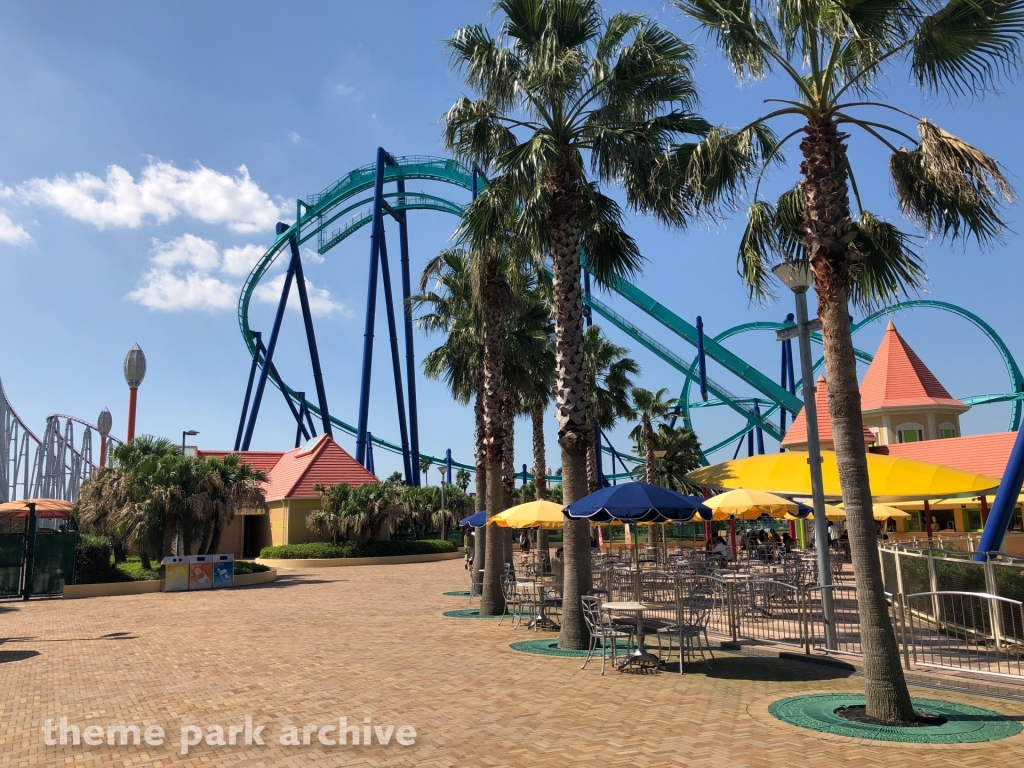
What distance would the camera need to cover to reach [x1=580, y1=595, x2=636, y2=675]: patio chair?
915cm

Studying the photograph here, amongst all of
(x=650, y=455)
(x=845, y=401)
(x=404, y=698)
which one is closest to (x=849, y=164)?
(x=845, y=401)

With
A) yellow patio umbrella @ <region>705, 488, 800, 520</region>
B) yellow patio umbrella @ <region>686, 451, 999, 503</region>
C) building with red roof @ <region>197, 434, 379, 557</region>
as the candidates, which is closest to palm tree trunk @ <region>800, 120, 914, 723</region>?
yellow patio umbrella @ <region>686, 451, 999, 503</region>

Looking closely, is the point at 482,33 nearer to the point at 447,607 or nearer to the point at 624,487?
the point at 624,487

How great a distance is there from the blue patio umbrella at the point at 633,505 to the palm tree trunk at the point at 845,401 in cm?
372

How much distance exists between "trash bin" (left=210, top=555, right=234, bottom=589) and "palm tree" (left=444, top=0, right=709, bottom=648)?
1463 cm

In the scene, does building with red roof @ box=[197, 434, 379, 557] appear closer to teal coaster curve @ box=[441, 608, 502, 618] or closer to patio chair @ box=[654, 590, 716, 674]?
teal coaster curve @ box=[441, 608, 502, 618]

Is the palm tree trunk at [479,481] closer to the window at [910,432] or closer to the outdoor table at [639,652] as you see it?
the outdoor table at [639,652]

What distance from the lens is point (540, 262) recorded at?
39.5 ft

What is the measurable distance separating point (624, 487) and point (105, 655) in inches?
298

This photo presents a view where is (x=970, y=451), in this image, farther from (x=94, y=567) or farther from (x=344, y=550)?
(x=94, y=567)

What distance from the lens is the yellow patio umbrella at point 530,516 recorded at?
43.9 ft

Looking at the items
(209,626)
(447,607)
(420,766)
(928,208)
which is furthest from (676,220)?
(209,626)

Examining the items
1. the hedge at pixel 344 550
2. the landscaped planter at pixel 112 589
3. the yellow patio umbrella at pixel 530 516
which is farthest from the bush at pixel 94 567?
the yellow patio umbrella at pixel 530 516

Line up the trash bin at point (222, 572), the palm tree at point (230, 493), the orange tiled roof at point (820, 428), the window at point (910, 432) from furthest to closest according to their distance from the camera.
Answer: the window at point (910, 432)
the orange tiled roof at point (820, 428)
the palm tree at point (230, 493)
the trash bin at point (222, 572)
